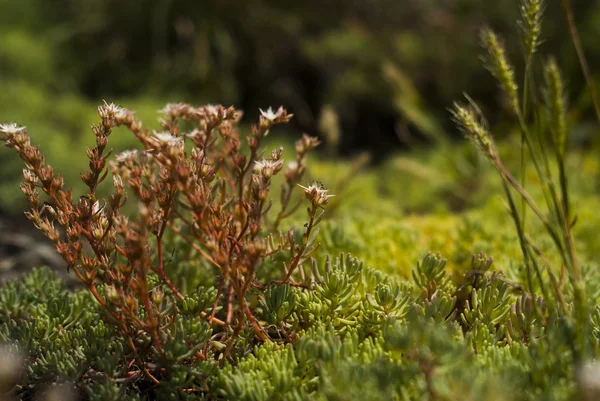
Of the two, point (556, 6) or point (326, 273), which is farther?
point (556, 6)

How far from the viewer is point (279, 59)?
6164 millimetres

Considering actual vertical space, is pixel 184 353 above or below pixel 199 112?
below

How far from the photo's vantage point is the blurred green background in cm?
508

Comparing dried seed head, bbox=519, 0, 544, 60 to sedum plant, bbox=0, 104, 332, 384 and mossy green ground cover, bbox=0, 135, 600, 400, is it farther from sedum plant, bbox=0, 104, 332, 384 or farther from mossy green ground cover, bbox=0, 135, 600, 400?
sedum plant, bbox=0, 104, 332, 384

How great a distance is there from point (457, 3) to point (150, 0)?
108 inches

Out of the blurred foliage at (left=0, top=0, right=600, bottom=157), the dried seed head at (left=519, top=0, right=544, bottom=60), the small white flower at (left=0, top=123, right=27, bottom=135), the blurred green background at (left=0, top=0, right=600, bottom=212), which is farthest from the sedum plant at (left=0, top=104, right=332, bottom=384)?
the blurred foliage at (left=0, top=0, right=600, bottom=157)

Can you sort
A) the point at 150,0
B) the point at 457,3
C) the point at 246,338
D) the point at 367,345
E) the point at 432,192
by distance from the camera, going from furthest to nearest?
the point at 150,0 → the point at 457,3 → the point at 432,192 → the point at 246,338 → the point at 367,345

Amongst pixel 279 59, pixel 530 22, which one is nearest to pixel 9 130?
pixel 530 22

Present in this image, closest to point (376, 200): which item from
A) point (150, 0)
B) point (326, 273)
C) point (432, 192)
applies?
point (432, 192)

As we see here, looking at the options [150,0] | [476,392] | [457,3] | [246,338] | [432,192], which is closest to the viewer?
[476,392]

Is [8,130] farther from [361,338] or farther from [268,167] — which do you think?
[361,338]

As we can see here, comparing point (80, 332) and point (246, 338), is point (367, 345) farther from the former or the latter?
point (80, 332)

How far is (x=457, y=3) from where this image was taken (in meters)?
5.68

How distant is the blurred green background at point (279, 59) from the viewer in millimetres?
5078
